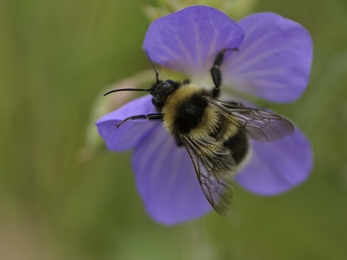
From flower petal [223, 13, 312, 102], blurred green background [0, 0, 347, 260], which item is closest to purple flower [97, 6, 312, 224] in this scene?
flower petal [223, 13, 312, 102]

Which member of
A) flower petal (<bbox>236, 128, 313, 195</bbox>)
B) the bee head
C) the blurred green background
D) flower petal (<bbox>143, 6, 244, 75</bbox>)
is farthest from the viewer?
the blurred green background

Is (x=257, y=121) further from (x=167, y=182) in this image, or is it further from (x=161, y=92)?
(x=167, y=182)

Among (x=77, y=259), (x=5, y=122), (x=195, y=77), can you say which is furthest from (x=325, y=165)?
(x=5, y=122)

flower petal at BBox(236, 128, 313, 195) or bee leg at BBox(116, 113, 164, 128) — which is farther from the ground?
bee leg at BBox(116, 113, 164, 128)

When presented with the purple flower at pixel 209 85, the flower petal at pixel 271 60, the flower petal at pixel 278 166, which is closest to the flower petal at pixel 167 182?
the purple flower at pixel 209 85

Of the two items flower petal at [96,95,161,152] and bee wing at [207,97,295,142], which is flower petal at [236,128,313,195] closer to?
bee wing at [207,97,295,142]
